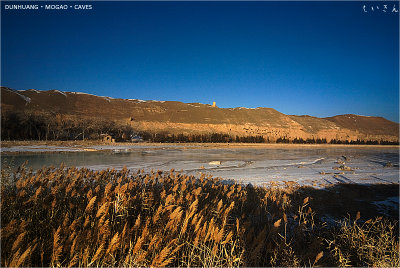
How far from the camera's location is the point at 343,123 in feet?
349

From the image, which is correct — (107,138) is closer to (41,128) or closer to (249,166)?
(41,128)

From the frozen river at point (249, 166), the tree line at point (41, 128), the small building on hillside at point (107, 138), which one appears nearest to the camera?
the frozen river at point (249, 166)

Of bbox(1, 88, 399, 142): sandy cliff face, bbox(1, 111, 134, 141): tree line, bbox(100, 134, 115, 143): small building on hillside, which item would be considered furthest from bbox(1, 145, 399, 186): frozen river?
bbox(1, 88, 399, 142): sandy cliff face

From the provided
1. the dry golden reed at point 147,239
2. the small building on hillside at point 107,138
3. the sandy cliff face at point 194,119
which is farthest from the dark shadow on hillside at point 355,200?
the sandy cliff face at point 194,119

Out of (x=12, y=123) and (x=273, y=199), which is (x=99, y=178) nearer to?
(x=273, y=199)

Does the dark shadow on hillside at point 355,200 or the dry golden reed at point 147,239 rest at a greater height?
the dry golden reed at point 147,239

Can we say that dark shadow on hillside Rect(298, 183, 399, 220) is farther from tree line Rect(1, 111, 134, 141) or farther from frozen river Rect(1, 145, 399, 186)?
tree line Rect(1, 111, 134, 141)

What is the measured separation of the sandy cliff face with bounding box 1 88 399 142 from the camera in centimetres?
6569

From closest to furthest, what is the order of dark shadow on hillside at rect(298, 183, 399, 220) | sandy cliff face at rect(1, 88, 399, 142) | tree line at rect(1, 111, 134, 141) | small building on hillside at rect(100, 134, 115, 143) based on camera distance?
dark shadow on hillside at rect(298, 183, 399, 220), tree line at rect(1, 111, 134, 141), small building on hillside at rect(100, 134, 115, 143), sandy cliff face at rect(1, 88, 399, 142)

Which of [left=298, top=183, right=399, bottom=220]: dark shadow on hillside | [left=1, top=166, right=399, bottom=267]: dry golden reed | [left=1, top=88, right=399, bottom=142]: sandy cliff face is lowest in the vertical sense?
[left=298, top=183, right=399, bottom=220]: dark shadow on hillside

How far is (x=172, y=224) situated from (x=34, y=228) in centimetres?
196

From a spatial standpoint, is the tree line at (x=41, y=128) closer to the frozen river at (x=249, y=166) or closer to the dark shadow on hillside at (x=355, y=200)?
the frozen river at (x=249, y=166)

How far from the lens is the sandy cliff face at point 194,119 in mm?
65688

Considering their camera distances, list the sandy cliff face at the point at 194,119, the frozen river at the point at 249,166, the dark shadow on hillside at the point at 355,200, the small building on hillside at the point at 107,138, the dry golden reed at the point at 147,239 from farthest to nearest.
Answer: the sandy cliff face at the point at 194,119, the small building on hillside at the point at 107,138, the frozen river at the point at 249,166, the dark shadow on hillside at the point at 355,200, the dry golden reed at the point at 147,239
